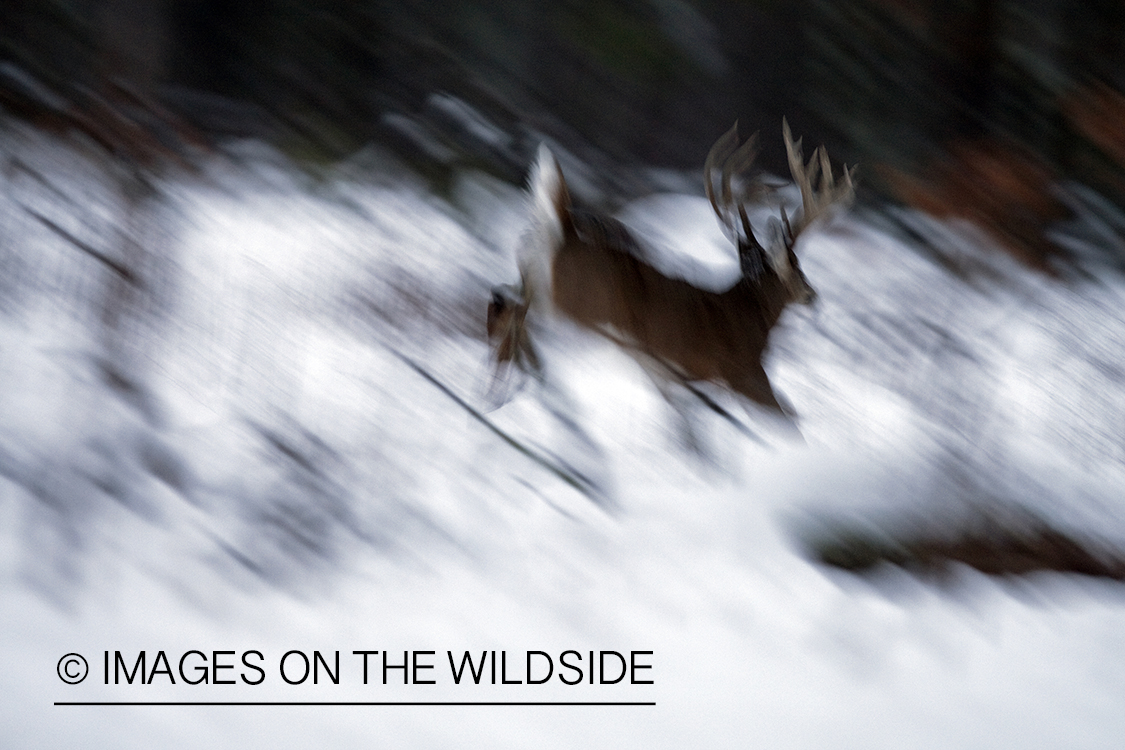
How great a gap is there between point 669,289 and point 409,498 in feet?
0.76

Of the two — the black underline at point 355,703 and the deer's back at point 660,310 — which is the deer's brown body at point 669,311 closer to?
the deer's back at point 660,310

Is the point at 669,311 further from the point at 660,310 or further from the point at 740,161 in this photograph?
the point at 740,161

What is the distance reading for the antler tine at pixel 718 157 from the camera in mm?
523

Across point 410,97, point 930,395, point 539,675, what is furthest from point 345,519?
point 930,395

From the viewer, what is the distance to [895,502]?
21.7 inches

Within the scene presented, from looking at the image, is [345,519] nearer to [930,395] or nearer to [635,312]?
[635,312]

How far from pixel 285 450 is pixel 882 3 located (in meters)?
0.55

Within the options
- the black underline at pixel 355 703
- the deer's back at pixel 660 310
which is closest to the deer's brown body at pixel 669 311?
the deer's back at pixel 660 310

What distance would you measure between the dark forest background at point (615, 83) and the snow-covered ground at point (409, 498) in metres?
0.04

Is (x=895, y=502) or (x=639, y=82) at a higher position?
(x=639, y=82)

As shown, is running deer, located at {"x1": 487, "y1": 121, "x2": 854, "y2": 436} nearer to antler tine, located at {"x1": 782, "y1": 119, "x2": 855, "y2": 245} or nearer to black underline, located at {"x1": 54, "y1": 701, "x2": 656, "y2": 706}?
antler tine, located at {"x1": 782, "y1": 119, "x2": 855, "y2": 245}

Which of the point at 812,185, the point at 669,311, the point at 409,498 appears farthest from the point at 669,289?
the point at 409,498

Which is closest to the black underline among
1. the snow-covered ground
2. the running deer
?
the snow-covered ground

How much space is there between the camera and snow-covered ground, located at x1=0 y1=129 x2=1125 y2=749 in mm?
511
